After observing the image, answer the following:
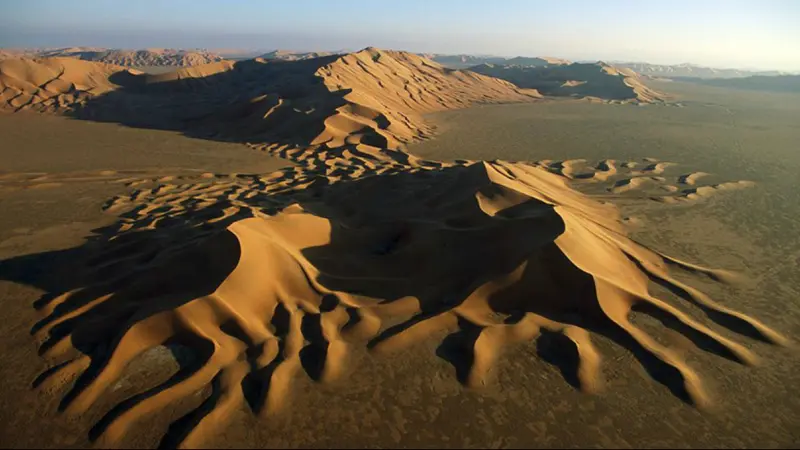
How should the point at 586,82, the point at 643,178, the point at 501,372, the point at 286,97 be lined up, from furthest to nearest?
the point at 586,82
the point at 286,97
the point at 643,178
the point at 501,372

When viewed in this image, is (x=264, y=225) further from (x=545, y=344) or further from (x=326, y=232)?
(x=545, y=344)

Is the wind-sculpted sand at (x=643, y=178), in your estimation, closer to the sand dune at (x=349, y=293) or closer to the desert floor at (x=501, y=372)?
the desert floor at (x=501, y=372)

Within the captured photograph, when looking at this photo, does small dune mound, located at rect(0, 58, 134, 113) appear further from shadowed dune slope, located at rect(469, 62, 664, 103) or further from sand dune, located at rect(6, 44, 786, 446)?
shadowed dune slope, located at rect(469, 62, 664, 103)

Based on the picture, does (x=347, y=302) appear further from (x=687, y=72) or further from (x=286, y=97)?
(x=687, y=72)

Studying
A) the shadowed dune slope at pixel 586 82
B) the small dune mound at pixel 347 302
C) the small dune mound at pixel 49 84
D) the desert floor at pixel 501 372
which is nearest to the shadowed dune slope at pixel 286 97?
the small dune mound at pixel 49 84

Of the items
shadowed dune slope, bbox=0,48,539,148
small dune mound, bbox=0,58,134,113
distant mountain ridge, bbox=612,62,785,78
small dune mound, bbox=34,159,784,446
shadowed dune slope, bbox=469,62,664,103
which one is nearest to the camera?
small dune mound, bbox=34,159,784,446

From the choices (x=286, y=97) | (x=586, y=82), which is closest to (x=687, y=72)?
(x=586, y=82)

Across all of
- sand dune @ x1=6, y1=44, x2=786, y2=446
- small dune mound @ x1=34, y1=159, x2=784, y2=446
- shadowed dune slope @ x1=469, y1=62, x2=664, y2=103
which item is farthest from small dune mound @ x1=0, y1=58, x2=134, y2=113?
shadowed dune slope @ x1=469, y1=62, x2=664, y2=103
